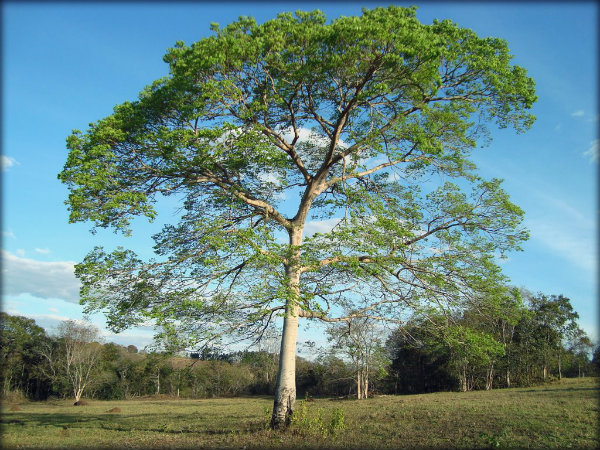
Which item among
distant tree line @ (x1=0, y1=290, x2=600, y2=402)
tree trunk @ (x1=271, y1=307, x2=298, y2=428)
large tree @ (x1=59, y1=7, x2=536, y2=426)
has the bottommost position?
distant tree line @ (x1=0, y1=290, x2=600, y2=402)

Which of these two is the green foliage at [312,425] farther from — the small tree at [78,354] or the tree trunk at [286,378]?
the small tree at [78,354]

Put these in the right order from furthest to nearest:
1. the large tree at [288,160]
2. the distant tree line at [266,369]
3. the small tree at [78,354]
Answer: the small tree at [78,354] → the distant tree line at [266,369] → the large tree at [288,160]

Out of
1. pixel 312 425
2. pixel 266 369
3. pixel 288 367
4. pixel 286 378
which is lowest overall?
pixel 266 369

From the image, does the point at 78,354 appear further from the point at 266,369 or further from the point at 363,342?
the point at 363,342

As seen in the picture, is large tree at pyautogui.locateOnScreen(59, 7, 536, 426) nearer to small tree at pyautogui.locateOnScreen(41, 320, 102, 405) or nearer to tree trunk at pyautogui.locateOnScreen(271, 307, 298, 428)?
tree trunk at pyautogui.locateOnScreen(271, 307, 298, 428)

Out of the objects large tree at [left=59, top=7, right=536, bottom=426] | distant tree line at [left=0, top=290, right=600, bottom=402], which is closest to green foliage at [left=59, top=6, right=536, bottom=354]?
large tree at [left=59, top=7, right=536, bottom=426]

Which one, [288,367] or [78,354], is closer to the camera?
[288,367]

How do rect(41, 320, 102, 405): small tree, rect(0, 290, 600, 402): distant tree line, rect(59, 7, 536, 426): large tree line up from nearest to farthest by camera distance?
rect(59, 7, 536, 426): large tree < rect(0, 290, 600, 402): distant tree line < rect(41, 320, 102, 405): small tree

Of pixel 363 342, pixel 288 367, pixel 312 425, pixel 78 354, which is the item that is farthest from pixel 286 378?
pixel 78 354

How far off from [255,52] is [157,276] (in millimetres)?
6229

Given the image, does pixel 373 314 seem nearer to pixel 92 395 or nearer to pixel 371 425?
pixel 371 425

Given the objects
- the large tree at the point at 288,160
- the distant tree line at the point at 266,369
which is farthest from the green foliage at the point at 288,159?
the distant tree line at the point at 266,369

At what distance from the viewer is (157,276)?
35.3 ft

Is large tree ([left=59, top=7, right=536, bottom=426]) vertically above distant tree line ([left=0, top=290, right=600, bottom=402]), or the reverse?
large tree ([left=59, top=7, right=536, bottom=426])
